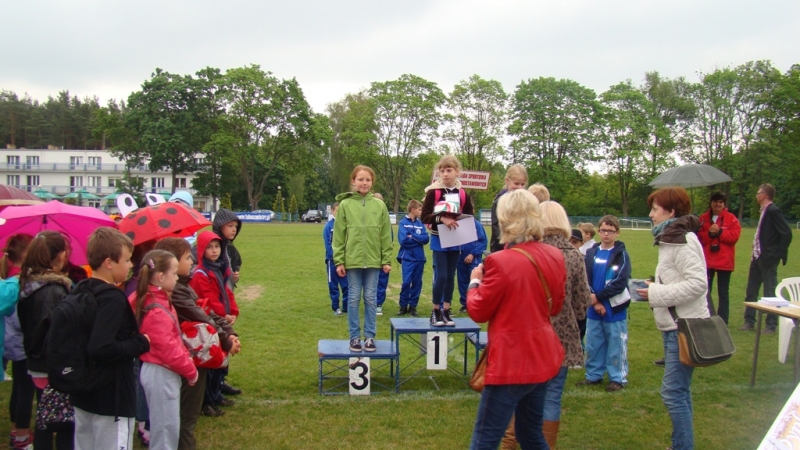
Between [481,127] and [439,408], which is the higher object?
[481,127]

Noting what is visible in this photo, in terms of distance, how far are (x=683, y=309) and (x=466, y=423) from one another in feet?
7.00

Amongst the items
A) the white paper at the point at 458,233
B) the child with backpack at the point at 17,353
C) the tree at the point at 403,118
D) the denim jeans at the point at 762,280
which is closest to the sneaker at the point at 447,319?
the white paper at the point at 458,233

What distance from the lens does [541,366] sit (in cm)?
333

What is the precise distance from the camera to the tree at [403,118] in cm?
5791

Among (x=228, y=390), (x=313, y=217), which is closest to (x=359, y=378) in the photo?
(x=228, y=390)

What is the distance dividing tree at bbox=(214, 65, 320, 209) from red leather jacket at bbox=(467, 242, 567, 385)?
2216 inches

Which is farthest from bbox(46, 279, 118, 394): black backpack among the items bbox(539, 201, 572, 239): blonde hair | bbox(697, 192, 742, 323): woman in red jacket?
bbox(697, 192, 742, 323): woman in red jacket

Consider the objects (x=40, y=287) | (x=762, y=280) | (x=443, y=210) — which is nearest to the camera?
(x=40, y=287)

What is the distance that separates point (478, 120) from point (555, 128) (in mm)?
7727

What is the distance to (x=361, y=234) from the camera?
600cm

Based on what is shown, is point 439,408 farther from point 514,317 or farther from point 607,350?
point 514,317

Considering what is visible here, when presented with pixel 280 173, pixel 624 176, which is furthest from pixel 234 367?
pixel 280 173

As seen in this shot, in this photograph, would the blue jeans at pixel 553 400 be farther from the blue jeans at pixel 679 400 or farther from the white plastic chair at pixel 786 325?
the white plastic chair at pixel 786 325

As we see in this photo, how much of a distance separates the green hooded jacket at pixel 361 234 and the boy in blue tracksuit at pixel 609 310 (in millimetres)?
2328
